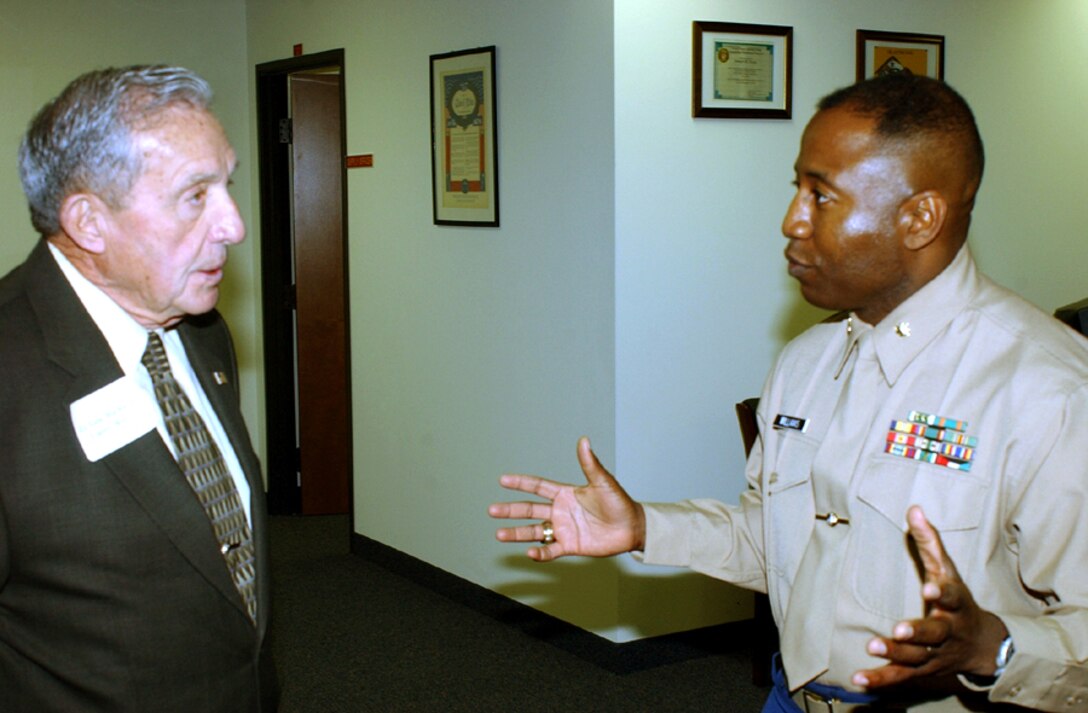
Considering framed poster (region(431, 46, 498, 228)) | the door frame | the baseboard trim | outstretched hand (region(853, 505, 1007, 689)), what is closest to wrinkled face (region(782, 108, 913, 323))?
outstretched hand (region(853, 505, 1007, 689))

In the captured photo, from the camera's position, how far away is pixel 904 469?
176 centimetres

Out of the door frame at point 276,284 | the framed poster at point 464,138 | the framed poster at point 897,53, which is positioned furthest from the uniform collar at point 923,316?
→ the door frame at point 276,284

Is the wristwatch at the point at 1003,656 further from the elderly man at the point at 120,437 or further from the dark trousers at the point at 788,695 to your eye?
the elderly man at the point at 120,437

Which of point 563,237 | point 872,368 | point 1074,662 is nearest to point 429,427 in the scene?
point 563,237

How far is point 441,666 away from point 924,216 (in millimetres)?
3116

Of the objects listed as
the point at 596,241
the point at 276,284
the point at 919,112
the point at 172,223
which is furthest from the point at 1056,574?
the point at 276,284

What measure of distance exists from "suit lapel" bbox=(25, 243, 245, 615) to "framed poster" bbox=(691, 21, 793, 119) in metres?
2.92

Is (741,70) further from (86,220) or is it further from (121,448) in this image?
(121,448)

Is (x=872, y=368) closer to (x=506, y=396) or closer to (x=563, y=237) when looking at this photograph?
(x=563, y=237)

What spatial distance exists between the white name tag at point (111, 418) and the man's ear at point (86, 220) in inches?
Result: 8.4

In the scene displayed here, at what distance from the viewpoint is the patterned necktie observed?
5.81 ft

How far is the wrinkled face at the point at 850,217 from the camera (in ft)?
6.05

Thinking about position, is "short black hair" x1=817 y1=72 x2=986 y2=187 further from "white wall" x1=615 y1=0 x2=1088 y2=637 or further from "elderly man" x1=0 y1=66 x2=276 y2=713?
"white wall" x1=615 y1=0 x2=1088 y2=637

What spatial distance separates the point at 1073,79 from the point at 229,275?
179 inches
